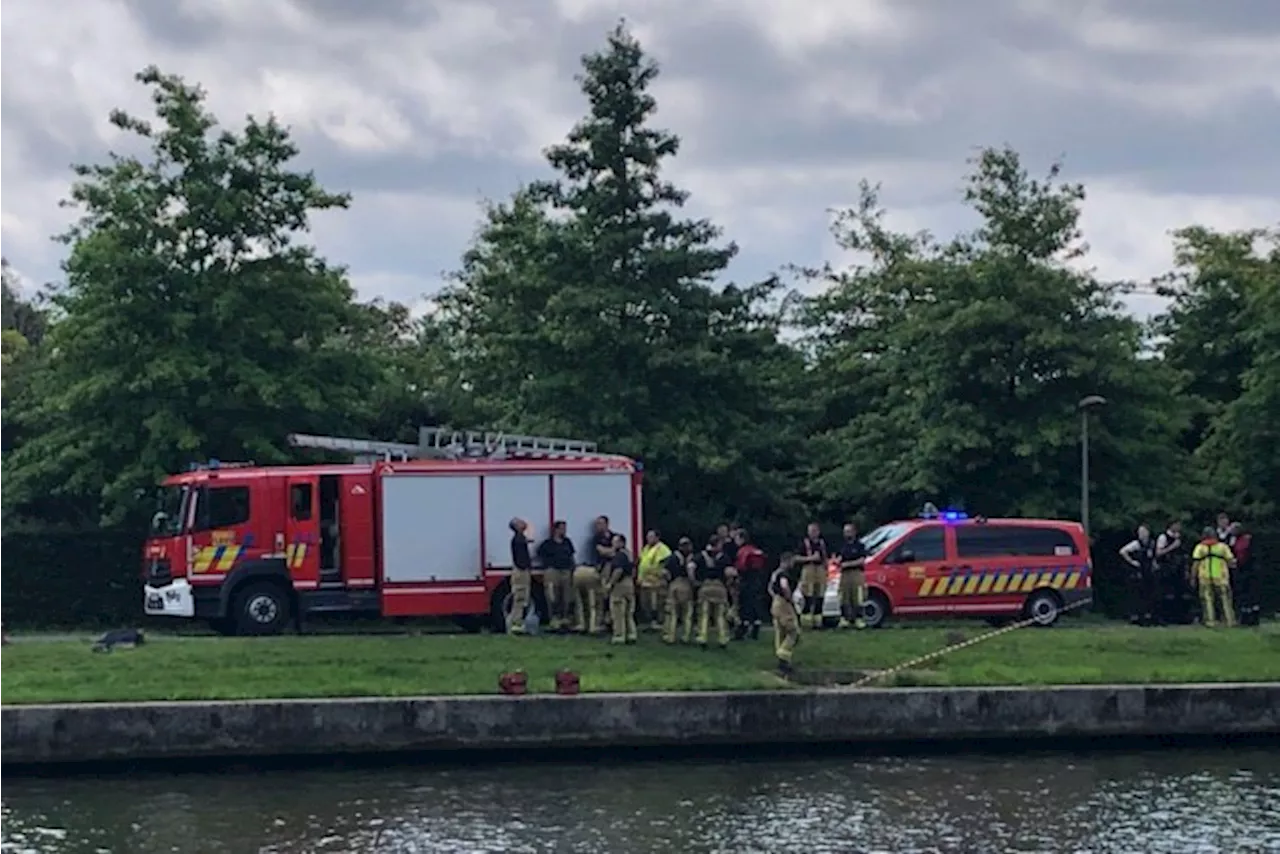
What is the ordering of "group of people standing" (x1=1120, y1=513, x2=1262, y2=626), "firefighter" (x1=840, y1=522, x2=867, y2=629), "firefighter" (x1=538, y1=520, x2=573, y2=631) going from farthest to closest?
"group of people standing" (x1=1120, y1=513, x2=1262, y2=626) → "firefighter" (x1=840, y1=522, x2=867, y2=629) → "firefighter" (x1=538, y1=520, x2=573, y2=631)

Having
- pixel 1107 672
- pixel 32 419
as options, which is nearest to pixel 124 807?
pixel 1107 672

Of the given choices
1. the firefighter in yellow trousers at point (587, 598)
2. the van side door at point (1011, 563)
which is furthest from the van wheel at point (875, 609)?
the firefighter in yellow trousers at point (587, 598)

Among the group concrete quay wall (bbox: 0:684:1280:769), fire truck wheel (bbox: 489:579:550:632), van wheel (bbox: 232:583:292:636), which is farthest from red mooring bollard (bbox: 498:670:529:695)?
van wheel (bbox: 232:583:292:636)

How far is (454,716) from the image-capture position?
77.0 ft

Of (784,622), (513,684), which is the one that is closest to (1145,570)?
(784,622)

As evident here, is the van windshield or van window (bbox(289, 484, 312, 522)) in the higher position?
van window (bbox(289, 484, 312, 522))

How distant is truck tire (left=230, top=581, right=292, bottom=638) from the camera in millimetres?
29656

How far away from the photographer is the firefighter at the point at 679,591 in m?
27.8

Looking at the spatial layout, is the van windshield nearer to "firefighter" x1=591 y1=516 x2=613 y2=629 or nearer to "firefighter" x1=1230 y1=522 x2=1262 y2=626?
"firefighter" x1=591 y1=516 x2=613 y2=629

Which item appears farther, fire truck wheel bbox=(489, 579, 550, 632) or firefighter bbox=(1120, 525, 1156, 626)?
firefighter bbox=(1120, 525, 1156, 626)

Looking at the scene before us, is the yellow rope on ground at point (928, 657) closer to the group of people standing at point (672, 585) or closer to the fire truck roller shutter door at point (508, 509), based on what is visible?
the group of people standing at point (672, 585)

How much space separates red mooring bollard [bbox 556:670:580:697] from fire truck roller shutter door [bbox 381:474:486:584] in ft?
19.9

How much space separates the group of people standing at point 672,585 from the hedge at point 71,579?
7.75 meters

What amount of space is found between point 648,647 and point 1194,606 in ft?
34.5
